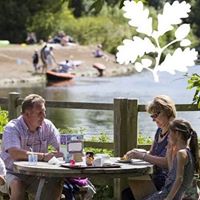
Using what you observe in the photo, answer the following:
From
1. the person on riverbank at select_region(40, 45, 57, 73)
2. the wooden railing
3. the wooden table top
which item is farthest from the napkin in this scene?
the person on riverbank at select_region(40, 45, 57, 73)

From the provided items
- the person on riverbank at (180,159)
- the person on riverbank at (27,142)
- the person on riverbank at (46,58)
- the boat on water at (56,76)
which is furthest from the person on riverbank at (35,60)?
Answer: the person on riverbank at (180,159)

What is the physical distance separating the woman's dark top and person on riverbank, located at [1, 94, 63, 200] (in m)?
0.68

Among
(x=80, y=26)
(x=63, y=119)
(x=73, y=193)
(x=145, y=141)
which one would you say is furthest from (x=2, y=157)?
(x=80, y=26)

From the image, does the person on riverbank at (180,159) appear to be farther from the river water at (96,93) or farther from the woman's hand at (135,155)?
the river water at (96,93)

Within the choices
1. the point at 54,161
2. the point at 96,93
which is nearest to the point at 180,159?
the point at 54,161

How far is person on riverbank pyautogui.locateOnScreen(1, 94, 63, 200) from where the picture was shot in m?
4.79

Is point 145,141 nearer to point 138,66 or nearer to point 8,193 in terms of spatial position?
point 8,193

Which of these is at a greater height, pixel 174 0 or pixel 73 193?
pixel 174 0

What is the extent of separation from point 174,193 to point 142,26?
3149 millimetres

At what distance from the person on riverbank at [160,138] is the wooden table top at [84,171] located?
6.9 inches

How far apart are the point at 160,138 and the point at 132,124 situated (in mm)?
1696

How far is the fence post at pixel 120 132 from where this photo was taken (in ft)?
21.2

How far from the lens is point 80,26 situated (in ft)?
200

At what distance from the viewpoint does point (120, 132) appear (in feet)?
21.4
